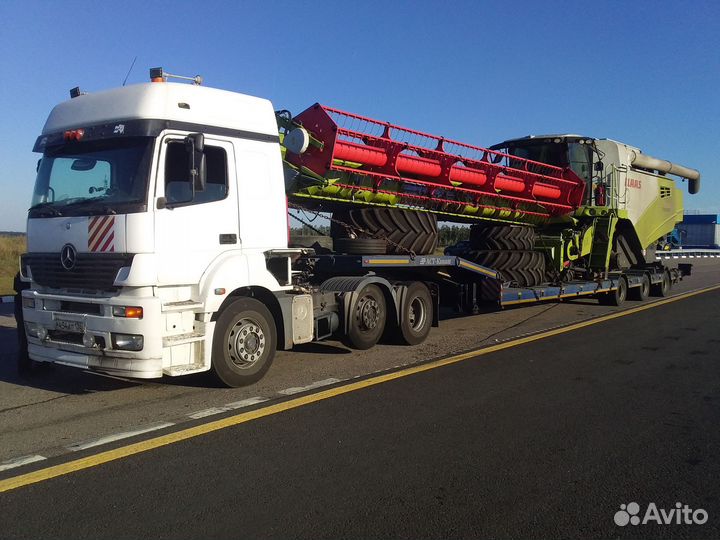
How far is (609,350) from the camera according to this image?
8.98 metres

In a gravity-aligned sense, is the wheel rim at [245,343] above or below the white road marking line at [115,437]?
above

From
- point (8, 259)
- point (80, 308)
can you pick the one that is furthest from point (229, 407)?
point (8, 259)

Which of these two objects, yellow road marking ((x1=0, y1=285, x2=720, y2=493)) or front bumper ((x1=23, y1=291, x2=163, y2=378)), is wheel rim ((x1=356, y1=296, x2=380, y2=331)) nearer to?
yellow road marking ((x1=0, y1=285, x2=720, y2=493))

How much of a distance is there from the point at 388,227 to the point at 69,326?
4.98 m

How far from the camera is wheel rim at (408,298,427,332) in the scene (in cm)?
956

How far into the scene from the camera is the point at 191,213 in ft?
19.9

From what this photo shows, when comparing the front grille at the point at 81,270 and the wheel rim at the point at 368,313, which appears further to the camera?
the wheel rim at the point at 368,313

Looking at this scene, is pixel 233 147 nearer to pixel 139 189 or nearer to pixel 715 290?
pixel 139 189

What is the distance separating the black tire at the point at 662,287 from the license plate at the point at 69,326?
1660cm

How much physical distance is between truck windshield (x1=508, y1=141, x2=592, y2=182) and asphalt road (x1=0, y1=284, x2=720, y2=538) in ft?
27.1

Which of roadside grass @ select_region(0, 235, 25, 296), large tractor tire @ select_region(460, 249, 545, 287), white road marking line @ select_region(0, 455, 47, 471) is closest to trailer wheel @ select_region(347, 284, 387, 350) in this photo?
large tractor tire @ select_region(460, 249, 545, 287)

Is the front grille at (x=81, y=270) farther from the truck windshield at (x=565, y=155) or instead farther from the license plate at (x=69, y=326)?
the truck windshield at (x=565, y=155)

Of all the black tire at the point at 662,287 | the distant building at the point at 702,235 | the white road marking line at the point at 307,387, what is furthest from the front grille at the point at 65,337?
the distant building at the point at 702,235

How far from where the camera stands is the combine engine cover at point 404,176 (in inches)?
330
